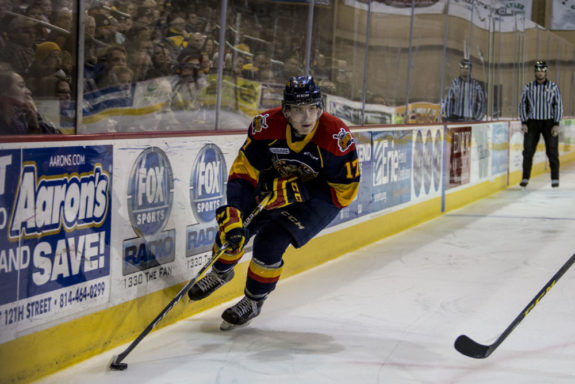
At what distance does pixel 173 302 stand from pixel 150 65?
Answer: 1.06 m

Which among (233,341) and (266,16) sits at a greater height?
(266,16)

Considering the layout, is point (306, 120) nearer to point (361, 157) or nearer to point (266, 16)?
point (266, 16)

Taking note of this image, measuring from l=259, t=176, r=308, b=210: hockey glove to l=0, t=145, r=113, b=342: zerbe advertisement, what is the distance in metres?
0.74

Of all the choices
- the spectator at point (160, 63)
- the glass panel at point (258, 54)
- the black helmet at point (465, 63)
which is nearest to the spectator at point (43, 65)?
the spectator at point (160, 63)


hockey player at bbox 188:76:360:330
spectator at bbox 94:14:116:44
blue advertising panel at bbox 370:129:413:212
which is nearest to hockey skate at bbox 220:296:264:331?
hockey player at bbox 188:76:360:330

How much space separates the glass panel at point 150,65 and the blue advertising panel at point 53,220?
0.74 feet

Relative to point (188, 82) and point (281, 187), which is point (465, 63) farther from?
point (281, 187)

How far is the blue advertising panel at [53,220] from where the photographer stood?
8.81ft

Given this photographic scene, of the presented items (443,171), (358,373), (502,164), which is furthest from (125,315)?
(502,164)

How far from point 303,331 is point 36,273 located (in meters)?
1.24

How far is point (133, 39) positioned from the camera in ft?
11.1

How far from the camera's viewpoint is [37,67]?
2850 millimetres

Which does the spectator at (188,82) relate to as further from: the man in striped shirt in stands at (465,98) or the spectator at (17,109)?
the man in striped shirt in stands at (465,98)

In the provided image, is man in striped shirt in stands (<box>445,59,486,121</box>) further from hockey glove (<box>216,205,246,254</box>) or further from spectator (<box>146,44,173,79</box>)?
hockey glove (<box>216,205,246,254</box>)
